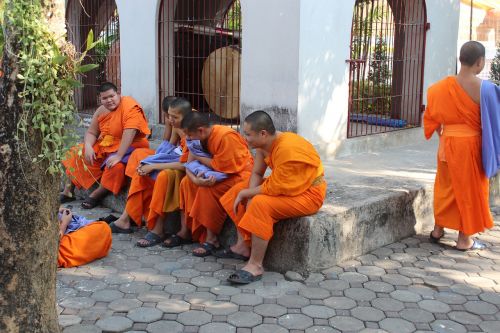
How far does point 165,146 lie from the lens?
18.5 ft

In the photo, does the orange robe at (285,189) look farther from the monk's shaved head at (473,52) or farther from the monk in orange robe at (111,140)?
the monk in orange robe at (111,140)

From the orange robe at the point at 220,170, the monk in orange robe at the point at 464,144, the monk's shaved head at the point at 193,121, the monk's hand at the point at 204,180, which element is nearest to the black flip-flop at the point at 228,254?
the orange robe at the point at 220,170

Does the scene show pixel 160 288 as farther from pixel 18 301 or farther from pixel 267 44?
pixel 267 44

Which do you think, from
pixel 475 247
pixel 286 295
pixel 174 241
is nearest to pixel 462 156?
pixel 475 247

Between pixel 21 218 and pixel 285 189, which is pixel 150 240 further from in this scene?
pixel 21 218

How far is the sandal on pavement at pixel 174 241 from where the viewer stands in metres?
5.17

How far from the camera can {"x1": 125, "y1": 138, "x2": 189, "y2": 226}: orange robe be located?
5207 mm

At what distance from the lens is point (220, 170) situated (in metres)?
4.86

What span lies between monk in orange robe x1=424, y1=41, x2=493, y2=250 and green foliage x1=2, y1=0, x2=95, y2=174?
3.14m

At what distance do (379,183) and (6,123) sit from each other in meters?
3.69

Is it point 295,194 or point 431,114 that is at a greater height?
point 431,114

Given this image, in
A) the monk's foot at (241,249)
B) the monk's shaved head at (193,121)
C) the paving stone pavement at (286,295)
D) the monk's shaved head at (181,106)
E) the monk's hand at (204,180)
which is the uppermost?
the monk's shaved head at (181,106)

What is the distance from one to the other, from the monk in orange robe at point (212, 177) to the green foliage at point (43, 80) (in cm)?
198

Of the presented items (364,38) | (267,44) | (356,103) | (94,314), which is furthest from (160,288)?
(364,38)
